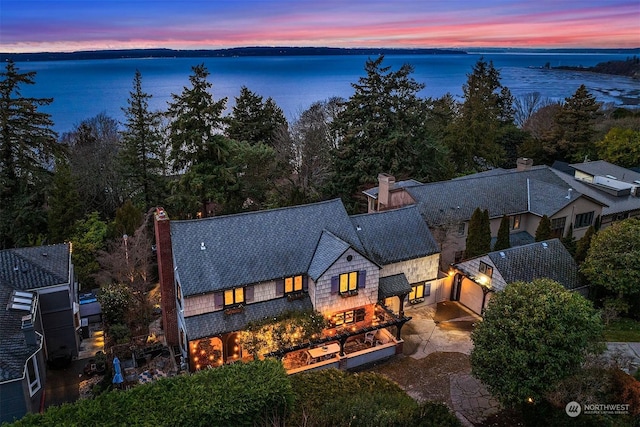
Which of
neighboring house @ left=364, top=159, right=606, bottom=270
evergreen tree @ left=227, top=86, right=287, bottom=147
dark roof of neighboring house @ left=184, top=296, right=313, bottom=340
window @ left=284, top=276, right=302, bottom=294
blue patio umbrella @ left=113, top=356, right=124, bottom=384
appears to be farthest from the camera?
evergreen tree @ left=227, top=86, right=287, bottom=147

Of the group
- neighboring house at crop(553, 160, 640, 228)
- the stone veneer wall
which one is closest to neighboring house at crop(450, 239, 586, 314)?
the stone veneer wall

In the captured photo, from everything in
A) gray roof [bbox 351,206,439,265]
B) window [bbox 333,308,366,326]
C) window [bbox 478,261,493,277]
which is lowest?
window [bbox 333,308,366,326]

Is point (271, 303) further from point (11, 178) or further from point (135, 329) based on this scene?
point (11, 178)

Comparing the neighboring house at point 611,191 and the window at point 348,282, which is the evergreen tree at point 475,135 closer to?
the neighboring house at point 611,191

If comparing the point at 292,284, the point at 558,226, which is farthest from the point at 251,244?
the point at 558,226

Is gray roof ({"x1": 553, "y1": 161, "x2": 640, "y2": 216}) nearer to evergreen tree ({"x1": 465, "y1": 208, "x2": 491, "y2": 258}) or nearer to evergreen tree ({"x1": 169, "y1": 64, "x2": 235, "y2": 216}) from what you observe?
evergreen tree ({"x1": 465, "y1": 208, "x2": 491, "y2": 258})

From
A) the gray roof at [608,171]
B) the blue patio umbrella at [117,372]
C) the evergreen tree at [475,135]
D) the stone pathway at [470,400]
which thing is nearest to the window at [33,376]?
the blue patio umbrella at [117,372]
